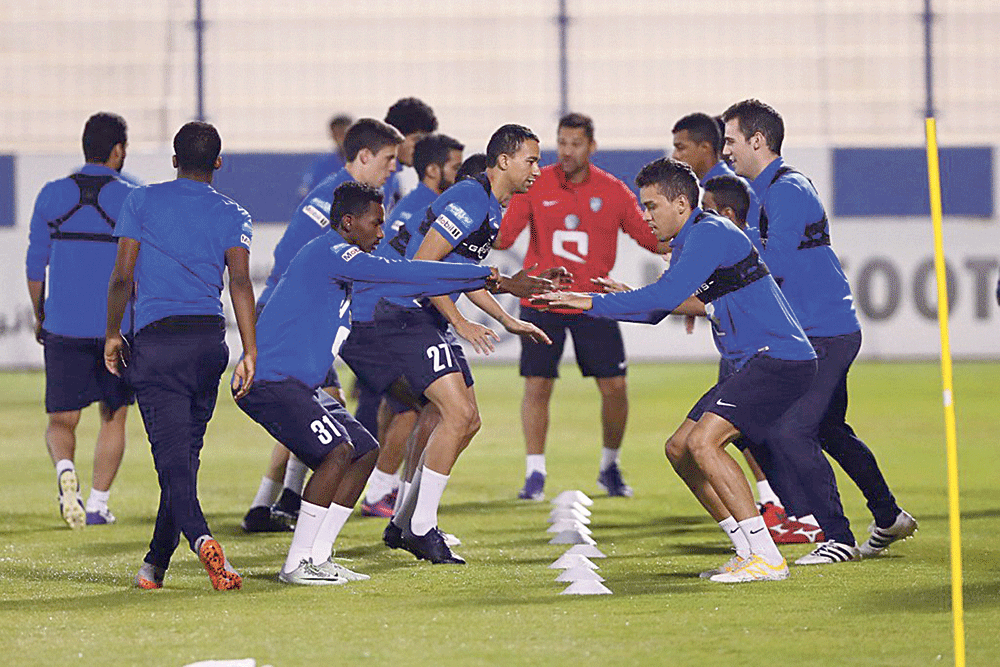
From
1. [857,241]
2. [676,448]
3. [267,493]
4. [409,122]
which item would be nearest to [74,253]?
[267,493]

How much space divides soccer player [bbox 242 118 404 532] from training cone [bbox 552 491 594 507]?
1427 mm

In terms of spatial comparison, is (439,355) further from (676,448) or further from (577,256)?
(577,256)

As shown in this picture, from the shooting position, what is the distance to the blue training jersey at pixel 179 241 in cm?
711

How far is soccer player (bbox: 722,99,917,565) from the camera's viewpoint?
7.88m

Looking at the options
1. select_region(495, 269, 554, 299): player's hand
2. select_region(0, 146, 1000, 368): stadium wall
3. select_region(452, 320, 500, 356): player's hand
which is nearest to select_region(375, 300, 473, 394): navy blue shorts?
select_region(452, 320, 500, 356): player's hand

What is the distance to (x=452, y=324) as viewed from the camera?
806cm

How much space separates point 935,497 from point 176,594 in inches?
186

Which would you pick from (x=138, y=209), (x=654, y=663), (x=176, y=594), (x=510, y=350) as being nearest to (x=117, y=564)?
(x=176, y=594)

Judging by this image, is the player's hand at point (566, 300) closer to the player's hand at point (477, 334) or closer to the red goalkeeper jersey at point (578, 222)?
the player's hand at point (477, 334)

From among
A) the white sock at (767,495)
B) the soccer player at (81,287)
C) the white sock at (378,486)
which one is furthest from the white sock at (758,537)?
the soccer player at (81,287)

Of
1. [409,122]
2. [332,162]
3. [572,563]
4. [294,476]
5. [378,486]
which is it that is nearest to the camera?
[572,563]

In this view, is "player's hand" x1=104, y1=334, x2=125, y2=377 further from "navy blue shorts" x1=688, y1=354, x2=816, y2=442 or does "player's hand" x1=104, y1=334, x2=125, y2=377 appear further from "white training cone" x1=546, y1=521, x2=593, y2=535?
"white training cone" x1=546, y1=521, x2=593, y2=535

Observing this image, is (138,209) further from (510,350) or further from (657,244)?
(510,350)

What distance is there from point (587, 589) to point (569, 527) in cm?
187
